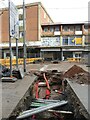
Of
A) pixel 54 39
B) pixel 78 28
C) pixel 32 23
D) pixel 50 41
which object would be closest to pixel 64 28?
pixel 78 28

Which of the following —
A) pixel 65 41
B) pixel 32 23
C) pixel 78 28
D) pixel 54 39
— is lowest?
pixel 65 41

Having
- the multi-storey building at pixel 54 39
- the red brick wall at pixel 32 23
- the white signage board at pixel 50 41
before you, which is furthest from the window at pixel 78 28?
the red brick wall at pixel 32 23

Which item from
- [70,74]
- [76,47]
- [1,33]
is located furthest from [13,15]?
[1,33]

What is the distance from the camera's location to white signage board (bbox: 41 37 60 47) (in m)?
53.8

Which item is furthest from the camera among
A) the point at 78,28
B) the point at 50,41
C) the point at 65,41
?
the point at 50,41

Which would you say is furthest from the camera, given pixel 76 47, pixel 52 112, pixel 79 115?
pixel 76 47

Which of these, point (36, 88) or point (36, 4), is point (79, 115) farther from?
point (36, 4)

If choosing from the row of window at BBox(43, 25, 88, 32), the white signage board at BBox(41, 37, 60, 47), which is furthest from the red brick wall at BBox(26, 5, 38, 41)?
the row of window at BBox(43, 25, 88, 32)

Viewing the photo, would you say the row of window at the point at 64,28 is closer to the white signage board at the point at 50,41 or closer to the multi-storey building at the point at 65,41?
the multi-storey building at the point at 65,41

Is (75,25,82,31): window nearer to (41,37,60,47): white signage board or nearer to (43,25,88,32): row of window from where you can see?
(43,25,88,32): row of window

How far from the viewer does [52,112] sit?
773 cm

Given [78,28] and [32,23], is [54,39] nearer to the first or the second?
[78,28]

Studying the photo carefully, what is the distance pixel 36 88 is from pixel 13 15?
4.68 metres

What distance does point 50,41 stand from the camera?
178 ft
